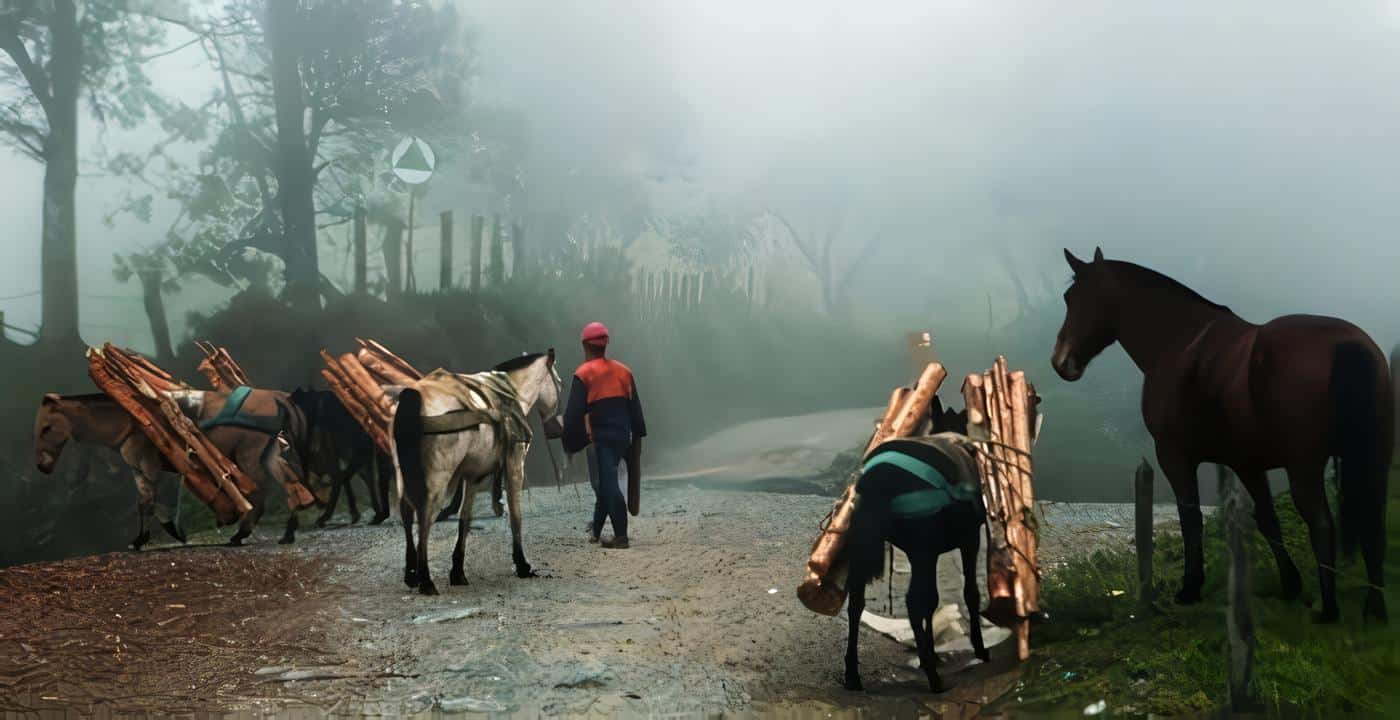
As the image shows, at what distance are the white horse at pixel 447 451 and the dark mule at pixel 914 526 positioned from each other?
3477 millimetres

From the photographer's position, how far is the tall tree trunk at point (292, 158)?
51.2ft

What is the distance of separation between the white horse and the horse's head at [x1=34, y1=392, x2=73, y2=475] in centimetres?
387

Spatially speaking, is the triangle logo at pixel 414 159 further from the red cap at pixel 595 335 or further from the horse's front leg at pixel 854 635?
Answer: the horse's front leg at pixel 854 635

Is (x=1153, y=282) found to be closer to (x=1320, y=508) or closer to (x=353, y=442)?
(x=1320, y=508)

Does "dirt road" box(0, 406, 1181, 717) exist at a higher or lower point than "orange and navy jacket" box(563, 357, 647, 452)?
lower

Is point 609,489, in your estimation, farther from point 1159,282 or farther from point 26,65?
point 26,65

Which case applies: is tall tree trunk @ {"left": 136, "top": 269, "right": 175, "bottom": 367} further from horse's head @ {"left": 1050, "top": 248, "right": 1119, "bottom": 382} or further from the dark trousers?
horse's head @ {"left": 1050, "top": 248, "right": 1119, "bottom": 382}

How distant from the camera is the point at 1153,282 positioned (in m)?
6.54

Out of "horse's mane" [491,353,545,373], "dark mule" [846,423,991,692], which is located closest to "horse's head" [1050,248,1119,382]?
"dark mule" [846,423,991,692]

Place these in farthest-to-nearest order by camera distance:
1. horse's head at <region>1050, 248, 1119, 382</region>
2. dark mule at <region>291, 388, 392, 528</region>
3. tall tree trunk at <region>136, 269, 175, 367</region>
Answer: tall tree trunk at <region>136, 269, 175, 367</region>
dark mule at <region>291, 388, 392, 528</region>
horse's head at <region>1050, 248, 1119, 382</region>

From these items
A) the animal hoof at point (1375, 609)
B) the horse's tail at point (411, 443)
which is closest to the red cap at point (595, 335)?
the horse's tail at point (411, 443)

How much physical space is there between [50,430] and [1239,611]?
974 centimetres

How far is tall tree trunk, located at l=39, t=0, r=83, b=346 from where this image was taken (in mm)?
12422

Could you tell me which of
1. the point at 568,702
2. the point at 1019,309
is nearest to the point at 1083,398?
the point at 1019,309
